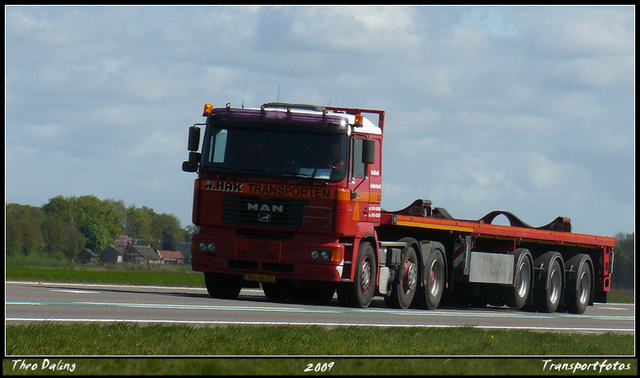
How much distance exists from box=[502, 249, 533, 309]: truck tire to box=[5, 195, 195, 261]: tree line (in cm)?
3488

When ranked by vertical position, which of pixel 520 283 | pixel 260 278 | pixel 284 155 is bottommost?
pixel 260 278

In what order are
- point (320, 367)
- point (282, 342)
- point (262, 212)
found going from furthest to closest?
point (262, 212) → point (282, 342) → point (320, 367)

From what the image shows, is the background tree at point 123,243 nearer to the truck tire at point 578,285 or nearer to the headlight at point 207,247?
the truck tire at point 578,285

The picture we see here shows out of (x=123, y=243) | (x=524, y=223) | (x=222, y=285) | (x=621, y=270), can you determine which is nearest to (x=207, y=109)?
(x=222, y=285)

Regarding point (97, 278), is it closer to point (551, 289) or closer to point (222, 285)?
point (222, 285)

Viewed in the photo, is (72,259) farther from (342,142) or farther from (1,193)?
(1,193)

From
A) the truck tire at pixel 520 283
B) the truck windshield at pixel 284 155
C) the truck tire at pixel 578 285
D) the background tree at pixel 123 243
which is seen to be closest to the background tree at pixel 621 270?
the truck tire at pixel 578 285

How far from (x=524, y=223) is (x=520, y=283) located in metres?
1.28

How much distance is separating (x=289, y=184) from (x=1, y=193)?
8786mm

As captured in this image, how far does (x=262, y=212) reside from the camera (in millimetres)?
15680

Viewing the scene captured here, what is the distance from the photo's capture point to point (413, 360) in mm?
6840

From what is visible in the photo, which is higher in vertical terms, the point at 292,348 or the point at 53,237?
the point at 53,237

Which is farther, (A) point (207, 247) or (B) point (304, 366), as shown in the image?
(A) point (207, 247)

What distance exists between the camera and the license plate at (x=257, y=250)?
1576 cm
